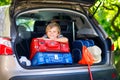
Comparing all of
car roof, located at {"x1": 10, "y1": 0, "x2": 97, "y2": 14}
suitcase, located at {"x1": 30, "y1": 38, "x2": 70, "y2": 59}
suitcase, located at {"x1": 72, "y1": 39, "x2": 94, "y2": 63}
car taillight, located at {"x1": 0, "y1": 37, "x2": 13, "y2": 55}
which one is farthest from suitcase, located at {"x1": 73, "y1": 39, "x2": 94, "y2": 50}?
car taillight, located at {"x1": 0, "y1": 37, "x2": 13, "y2": 55}

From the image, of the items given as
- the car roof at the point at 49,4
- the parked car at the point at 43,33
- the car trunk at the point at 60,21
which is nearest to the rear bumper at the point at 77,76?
the parked car at the point at 43,33

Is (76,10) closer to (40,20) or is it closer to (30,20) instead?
(40,20)

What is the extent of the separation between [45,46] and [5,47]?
0.64 meters

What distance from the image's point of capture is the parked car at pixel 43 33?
199 inches

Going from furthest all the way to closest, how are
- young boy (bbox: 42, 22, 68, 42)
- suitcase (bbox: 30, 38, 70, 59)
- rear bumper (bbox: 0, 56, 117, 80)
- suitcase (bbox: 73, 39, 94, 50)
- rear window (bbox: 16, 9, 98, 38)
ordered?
rear window (bbox: 16, 9, 98, 38) < suitcase (bbox: 73, 39, 94, 50) < young boy (bbox: 42, 22, 68, 42) < suitcase (bbox: 30, 38, 70, 59) < rear bumper (bbox: 0, 56, 117, 80)

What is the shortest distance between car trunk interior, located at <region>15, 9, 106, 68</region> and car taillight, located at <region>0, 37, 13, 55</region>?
1.98 ft

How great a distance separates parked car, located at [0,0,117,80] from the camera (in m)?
5.06

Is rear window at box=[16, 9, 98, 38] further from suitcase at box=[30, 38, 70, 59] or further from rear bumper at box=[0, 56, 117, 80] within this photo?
rear bumper at box=[0, 56, 117, 80]

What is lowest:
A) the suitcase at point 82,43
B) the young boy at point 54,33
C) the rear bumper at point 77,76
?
the rear bumper at point 77,76

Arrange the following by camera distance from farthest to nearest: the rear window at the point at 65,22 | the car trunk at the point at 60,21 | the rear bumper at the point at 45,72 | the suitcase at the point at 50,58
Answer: the rear window at the point at 65,22
the car trunk at the point at 60,21
the suitcase at the point at 50,58
the rear bumper at the point at 45,72

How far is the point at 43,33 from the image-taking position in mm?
6426

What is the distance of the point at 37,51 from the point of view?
17.6 feet

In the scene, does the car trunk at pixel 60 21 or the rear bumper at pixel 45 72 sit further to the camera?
the car trunk at pixel 60 21

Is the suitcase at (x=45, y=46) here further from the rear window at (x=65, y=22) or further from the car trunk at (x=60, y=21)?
the rear window at (x=65, y=22)
